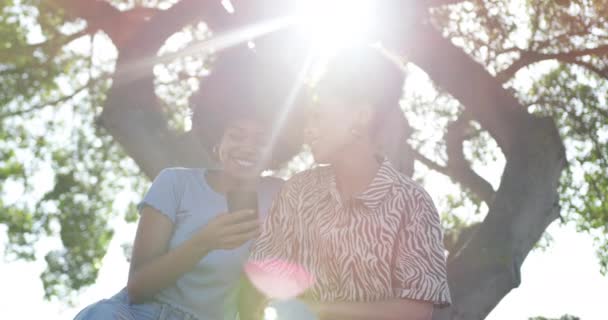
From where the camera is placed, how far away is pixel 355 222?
3.43 metres

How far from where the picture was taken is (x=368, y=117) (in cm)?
358

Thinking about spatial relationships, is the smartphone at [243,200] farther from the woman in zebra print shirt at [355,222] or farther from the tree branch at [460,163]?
the tree branch at [460,163]

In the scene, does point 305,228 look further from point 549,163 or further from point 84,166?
point 84,166

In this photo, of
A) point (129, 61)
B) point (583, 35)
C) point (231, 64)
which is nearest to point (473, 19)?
point (583, 35)

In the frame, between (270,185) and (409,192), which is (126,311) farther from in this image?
(409,192)

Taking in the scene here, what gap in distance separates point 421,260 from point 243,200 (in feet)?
2.71

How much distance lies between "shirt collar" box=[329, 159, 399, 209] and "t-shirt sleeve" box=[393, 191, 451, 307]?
0.48ft

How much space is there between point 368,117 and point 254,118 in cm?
96

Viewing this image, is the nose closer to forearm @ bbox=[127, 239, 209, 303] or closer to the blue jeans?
forearm @ bbox=[127, 239, 209, 303]

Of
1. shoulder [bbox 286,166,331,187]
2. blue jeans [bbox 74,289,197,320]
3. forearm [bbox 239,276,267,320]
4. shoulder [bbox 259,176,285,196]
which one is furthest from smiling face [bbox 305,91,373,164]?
blue jeans [bbox 74,289,197,320]

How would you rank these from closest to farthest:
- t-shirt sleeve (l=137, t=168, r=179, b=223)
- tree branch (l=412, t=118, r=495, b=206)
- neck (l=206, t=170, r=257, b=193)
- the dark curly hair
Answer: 1. t-shirt sleeve (l=137, t=168, r=179, b=223)
2. neck (l=206, t=170, r=257, b=193)
3. the dark curly hair
4. tree branch (l=412, t=118, r=495, b=206)

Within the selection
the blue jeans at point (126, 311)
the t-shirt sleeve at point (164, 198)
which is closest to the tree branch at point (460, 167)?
the t-shirt sleeve at point (164, 198)

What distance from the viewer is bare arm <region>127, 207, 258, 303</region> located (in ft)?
11.7

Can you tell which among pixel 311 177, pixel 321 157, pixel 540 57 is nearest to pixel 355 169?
pixel 321 157
